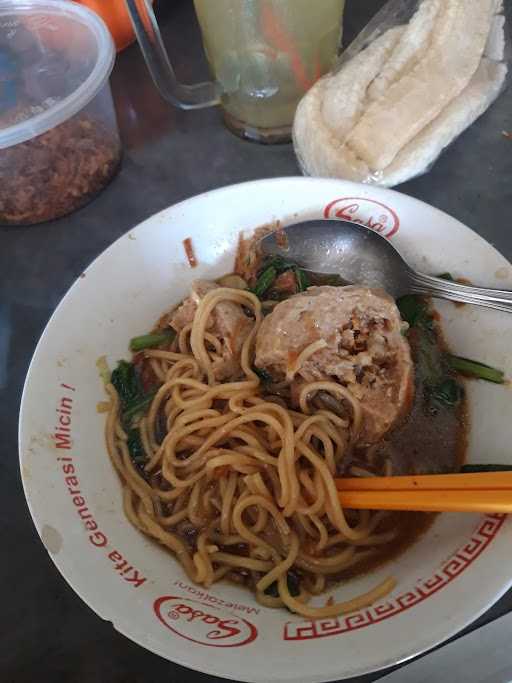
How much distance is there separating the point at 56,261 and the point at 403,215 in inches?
50.7

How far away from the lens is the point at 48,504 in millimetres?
1211

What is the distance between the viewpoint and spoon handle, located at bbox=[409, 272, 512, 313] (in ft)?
4.59

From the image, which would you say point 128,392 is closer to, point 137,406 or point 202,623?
point 137,406

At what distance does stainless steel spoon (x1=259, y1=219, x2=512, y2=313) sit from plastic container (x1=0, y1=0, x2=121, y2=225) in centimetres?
87

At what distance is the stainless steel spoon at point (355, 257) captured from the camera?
1523mm

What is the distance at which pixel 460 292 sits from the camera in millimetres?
1469

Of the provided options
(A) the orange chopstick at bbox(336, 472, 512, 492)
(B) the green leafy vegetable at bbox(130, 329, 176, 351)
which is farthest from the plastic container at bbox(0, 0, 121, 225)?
(A) the orange chopstick at bbox(336, 472, 512, 492)

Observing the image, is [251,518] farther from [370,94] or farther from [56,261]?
[370,94]

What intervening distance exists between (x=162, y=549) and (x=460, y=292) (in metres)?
0.98

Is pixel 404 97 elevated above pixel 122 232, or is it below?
above

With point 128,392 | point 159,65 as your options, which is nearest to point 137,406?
point 128,392

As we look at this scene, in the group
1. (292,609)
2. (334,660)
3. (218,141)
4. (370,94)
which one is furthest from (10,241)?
(334,660)

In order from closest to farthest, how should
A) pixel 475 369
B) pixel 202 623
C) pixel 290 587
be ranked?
pixel 202 623
pixel 290 587
pixel 475 369

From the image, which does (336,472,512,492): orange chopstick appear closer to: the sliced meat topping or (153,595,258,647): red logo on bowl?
the sliced meat topping
